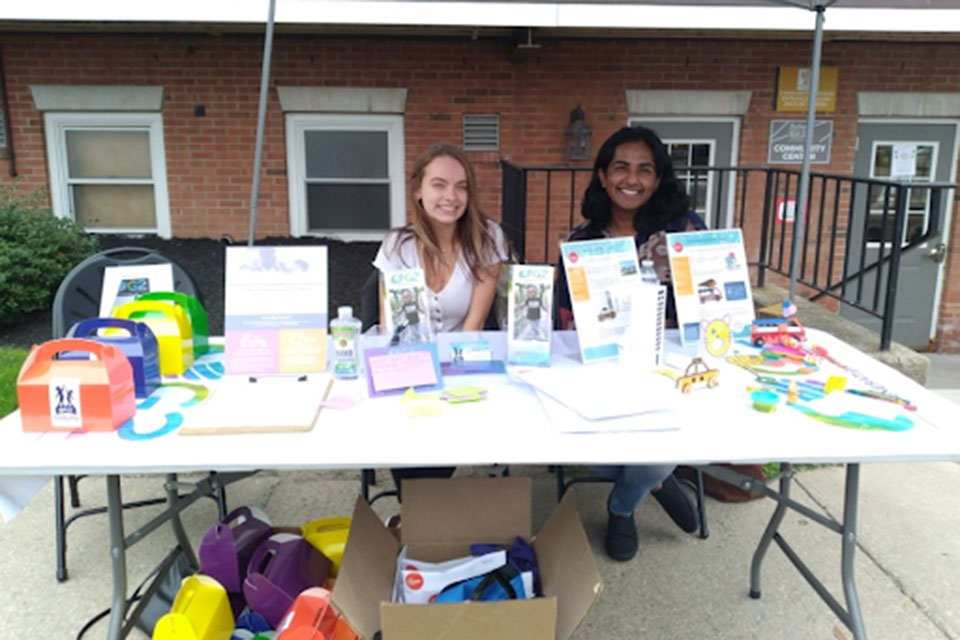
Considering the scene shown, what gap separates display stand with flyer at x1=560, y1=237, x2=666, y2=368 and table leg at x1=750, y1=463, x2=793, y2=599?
516 mm

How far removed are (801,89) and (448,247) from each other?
4334 millimetres

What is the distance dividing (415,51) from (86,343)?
4.34 metres

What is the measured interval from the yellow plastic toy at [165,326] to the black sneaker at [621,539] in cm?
148

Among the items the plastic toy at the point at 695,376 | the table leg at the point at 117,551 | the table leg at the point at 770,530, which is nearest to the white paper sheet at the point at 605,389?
the plastic toy at the point at 695,376

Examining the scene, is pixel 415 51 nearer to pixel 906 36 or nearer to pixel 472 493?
pixel 906 36

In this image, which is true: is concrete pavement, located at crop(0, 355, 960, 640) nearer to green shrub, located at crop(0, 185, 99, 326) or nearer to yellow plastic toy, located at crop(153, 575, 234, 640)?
yellow plastic toy, located at crop(153, 575, 234, 640)

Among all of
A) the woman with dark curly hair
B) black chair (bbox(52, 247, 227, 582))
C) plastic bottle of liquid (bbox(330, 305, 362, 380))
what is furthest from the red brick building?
plastic bottle of liquid (bbox(330, 305, 362, 380))

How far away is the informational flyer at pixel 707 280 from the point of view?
2080 millimetres

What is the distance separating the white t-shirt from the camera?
94.3 inches

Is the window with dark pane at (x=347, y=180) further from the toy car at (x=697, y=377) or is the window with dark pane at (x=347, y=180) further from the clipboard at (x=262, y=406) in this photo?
the toy car at (x=697, y=377)

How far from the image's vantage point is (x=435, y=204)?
7.73 ft

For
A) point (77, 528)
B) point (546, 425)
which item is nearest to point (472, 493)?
point (546, 425)

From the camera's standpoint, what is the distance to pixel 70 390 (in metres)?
1.53

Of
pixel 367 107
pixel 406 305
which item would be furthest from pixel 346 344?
pixel 367 107
